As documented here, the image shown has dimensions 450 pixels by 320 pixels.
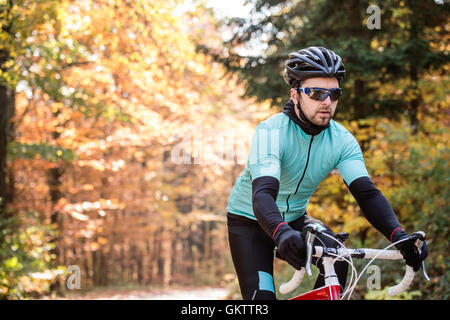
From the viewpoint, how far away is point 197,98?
16.6 m

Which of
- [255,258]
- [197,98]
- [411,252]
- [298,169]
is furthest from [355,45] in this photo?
[197,98]

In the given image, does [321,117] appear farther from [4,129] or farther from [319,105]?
[4,129]

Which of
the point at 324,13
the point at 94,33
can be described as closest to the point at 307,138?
the point at 324,13

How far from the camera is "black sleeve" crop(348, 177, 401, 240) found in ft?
9.42

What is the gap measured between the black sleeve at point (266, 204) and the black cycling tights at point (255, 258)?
438mm

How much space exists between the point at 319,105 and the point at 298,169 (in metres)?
0.47

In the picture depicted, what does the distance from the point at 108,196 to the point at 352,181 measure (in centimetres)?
1668

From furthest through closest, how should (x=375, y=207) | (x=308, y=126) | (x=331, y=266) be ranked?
1. (x=308, y=126)
2. (x=375, y=207)
3. (x=331, y=266)

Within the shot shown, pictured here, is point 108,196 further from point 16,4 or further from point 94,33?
point 16,4
